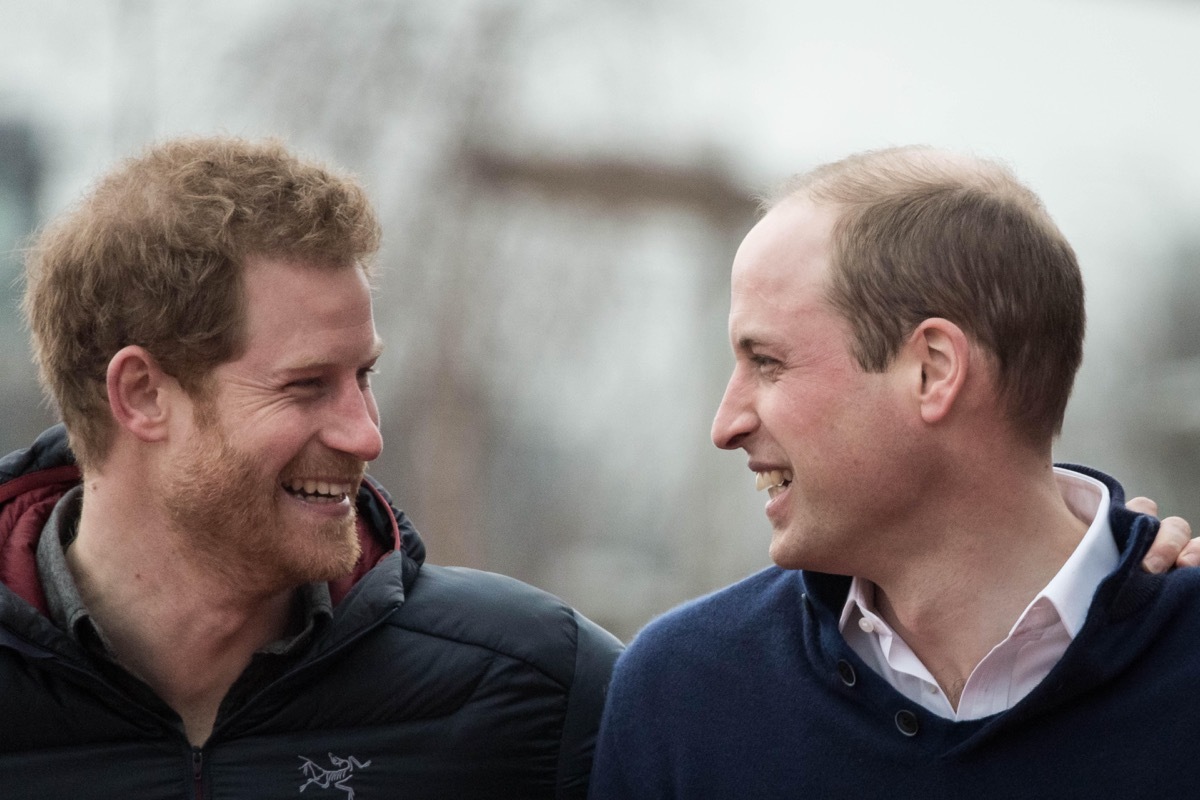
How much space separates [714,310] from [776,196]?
19.3ft

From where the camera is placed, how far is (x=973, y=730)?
233 centimetres

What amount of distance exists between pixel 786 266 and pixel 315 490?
3.08 ft

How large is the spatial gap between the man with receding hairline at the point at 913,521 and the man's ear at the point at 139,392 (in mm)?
999

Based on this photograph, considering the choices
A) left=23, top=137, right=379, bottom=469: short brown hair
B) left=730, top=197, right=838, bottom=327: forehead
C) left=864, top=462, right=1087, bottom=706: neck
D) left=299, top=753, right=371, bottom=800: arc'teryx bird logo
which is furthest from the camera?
left=23, top=137, right=379, bottom=469: short brown hair

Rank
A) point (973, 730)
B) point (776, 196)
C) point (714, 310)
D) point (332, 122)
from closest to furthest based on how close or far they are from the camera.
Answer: point (973, 730) < point (776, 196) < point (332, 122) < point (714, 310)

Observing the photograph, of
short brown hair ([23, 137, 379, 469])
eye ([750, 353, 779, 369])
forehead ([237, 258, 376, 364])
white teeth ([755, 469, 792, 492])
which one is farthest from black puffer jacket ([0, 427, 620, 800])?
eye ([750, 353, 779, 369])

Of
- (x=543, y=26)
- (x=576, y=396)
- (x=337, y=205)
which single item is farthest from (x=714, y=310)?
(x=337, y=205)

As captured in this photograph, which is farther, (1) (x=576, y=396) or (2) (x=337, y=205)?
(1) (x=576, y=396)

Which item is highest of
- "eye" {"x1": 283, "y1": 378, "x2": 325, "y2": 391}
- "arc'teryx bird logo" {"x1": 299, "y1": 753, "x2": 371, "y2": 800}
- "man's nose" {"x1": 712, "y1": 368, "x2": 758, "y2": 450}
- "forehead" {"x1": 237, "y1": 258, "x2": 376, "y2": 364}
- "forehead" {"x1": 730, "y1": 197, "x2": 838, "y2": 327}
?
"forehead" {"x1": 730, "y1": 197, "x2": 838, "y2": 327}

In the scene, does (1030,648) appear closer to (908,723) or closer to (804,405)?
(908,723)

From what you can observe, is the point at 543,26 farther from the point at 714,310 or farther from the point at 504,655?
the point at 504,655

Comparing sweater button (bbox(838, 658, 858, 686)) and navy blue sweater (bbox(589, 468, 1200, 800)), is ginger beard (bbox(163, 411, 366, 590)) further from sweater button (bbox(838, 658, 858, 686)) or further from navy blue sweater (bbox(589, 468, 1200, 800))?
sweater button (bbox(838, 658, 858, 686))

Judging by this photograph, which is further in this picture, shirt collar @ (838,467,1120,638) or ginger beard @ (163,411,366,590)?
ginger beard @ (163,411,366,590)

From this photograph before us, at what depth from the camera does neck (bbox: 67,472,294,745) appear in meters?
2.75
